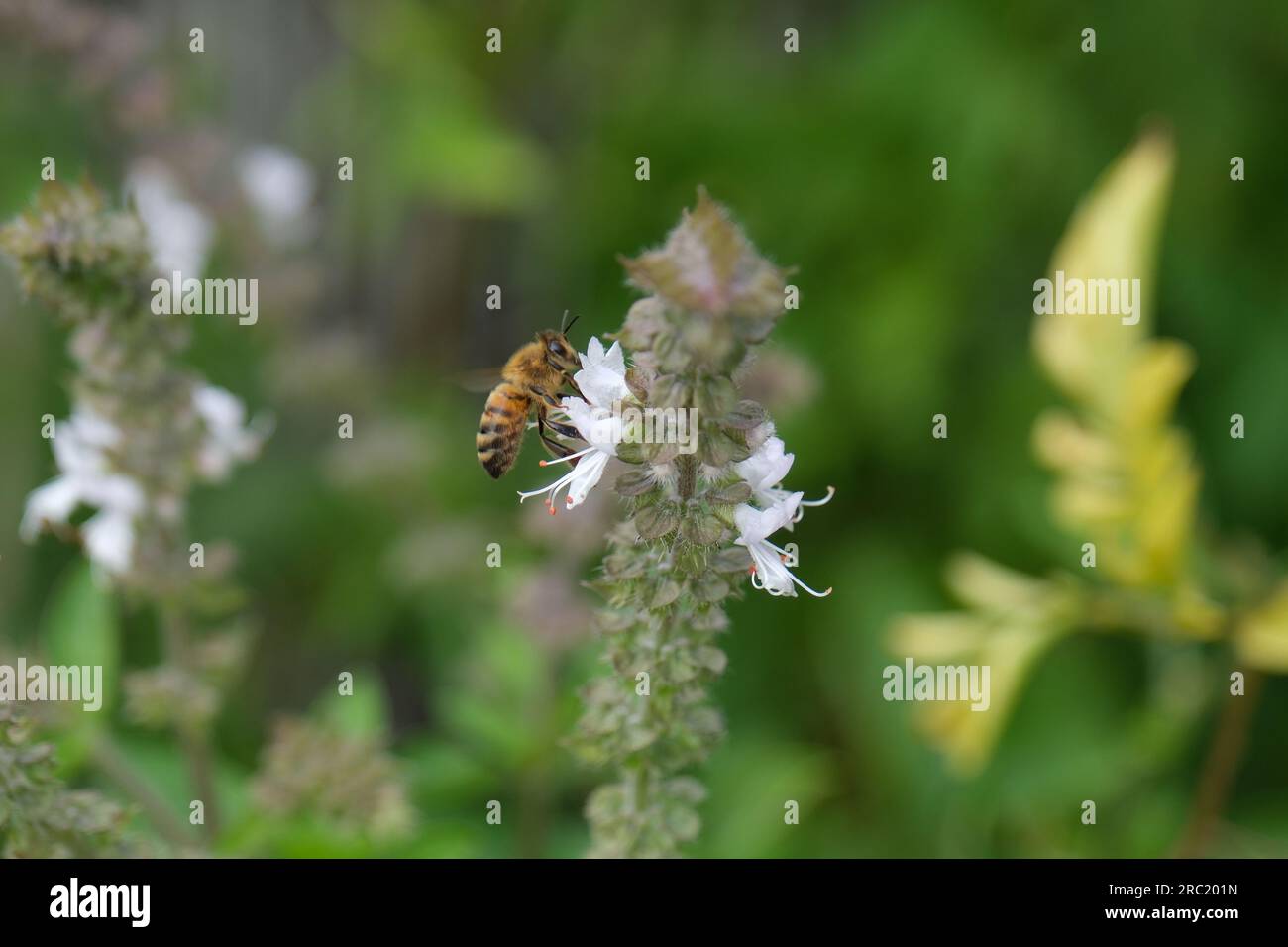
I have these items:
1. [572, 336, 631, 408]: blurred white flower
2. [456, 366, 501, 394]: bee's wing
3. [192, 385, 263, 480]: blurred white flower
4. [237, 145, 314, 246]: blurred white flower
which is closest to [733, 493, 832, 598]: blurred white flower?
[572, 336, 631, 408]: blurred white flower

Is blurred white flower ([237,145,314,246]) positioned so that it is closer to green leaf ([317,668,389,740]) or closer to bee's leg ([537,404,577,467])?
green leaf ([317,668,389,740])

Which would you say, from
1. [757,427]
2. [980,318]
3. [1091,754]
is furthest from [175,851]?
[980,318]

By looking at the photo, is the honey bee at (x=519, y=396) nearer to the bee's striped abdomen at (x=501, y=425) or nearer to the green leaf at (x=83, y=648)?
the bee's striped abdomen at (x=501, y=425)

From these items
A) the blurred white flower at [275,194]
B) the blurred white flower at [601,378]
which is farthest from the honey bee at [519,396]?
the blurred white flower at [275,194]

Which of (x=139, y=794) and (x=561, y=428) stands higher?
(x=561, y=428)

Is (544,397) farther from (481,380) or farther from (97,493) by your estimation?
(97,493)

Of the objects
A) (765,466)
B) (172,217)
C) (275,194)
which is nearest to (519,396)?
(765,466)
